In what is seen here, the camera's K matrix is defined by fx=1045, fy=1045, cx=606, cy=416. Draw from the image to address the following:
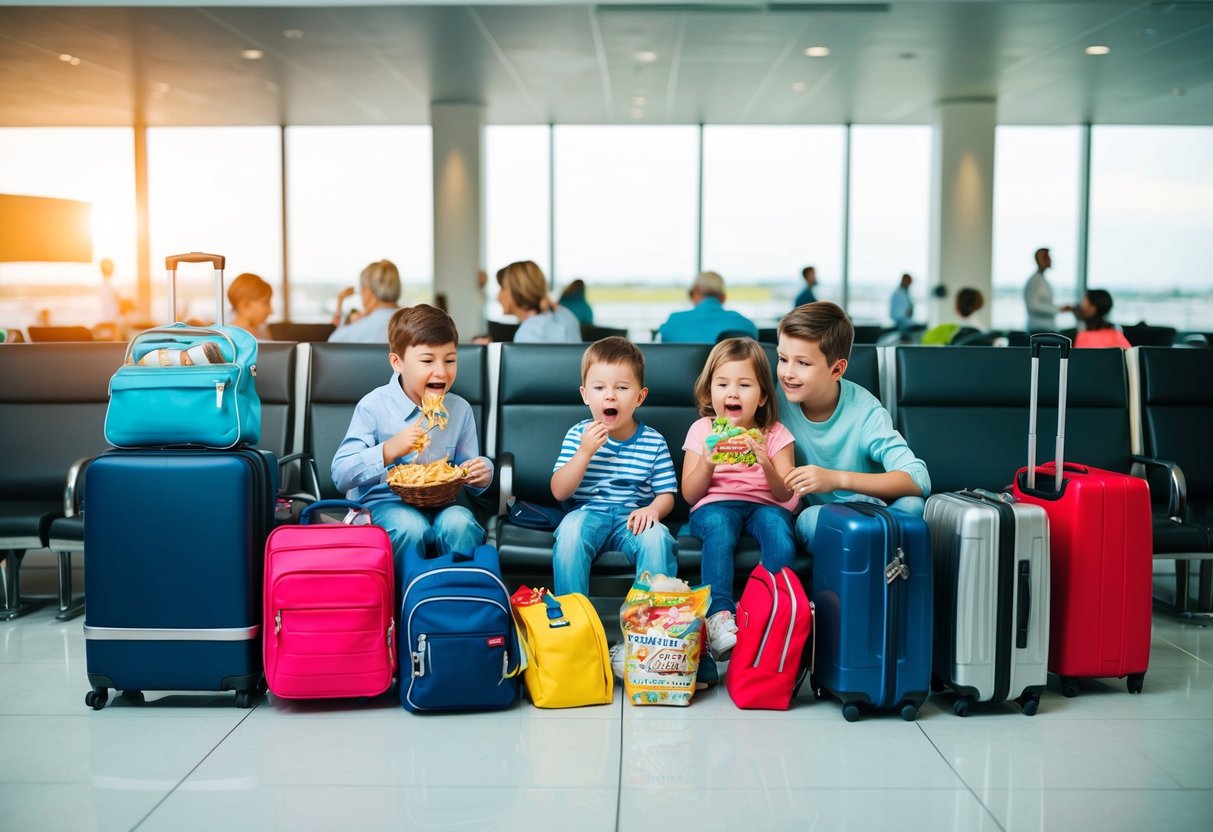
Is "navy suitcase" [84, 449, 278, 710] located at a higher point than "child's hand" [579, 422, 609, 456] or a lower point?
lower

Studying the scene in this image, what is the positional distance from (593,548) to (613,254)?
10.4 m

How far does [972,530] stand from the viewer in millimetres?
2557

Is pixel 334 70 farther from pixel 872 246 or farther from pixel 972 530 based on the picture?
pixel 972 530

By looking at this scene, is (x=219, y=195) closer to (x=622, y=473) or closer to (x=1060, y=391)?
(x=622, y=473)

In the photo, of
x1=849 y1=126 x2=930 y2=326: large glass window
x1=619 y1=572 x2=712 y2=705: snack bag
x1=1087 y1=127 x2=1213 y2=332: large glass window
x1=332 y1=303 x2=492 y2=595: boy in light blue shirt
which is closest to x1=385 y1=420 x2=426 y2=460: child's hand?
x1=332 y1=303 x2=492 y2=595: boy in light blue shirt

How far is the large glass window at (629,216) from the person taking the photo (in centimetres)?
1288

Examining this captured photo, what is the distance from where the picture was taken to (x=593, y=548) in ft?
9.45

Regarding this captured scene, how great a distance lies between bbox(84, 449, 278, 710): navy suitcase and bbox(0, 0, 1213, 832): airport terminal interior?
0.06 m

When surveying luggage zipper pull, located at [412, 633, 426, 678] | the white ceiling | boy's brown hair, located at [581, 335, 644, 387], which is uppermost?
the white ceiling

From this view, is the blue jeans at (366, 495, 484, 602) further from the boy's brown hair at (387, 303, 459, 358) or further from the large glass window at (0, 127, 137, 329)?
the large glass window at (0, 127, 137, 329)

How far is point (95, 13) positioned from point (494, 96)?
13.9ft

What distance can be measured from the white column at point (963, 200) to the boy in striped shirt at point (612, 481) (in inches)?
363

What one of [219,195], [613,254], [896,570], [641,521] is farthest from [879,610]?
[219,195]

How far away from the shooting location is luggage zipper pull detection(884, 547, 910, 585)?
250 centimetres
